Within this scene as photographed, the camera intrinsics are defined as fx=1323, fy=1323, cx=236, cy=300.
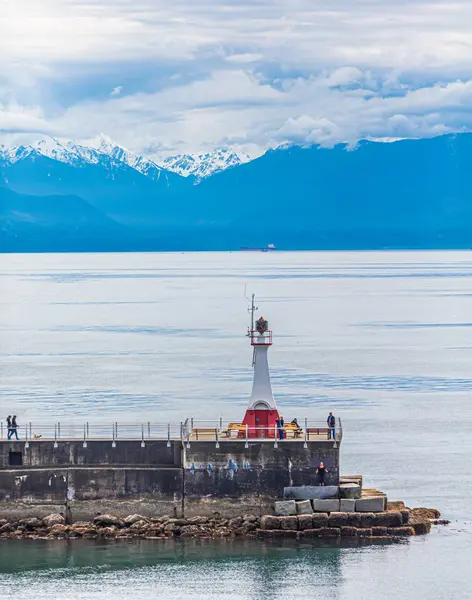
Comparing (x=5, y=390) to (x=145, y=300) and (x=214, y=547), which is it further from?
(x=145, y=300)

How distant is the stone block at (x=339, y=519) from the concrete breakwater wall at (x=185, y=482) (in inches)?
32.3

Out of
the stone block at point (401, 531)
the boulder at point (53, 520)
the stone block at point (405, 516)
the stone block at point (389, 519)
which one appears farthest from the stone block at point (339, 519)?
the boulder at point (53, 520)

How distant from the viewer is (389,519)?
34656mm

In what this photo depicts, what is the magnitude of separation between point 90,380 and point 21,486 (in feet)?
120

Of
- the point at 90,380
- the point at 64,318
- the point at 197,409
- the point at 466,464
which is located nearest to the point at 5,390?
the point at 90,380

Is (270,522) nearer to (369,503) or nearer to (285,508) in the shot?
(285,508)

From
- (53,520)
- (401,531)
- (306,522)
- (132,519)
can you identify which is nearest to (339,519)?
(306,522)

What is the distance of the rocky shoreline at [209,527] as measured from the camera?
34000mm

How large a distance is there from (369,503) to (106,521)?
22.6ft

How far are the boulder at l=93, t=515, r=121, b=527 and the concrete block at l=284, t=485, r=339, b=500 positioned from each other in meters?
4.46

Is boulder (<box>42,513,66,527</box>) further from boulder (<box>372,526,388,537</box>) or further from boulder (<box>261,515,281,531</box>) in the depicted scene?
boulder (<box>372,526,388,537</box>)

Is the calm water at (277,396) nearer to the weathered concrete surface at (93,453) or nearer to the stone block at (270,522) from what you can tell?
the stone block at (270,522)

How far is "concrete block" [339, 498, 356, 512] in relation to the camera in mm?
34406

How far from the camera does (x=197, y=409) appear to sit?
58.7 metres
